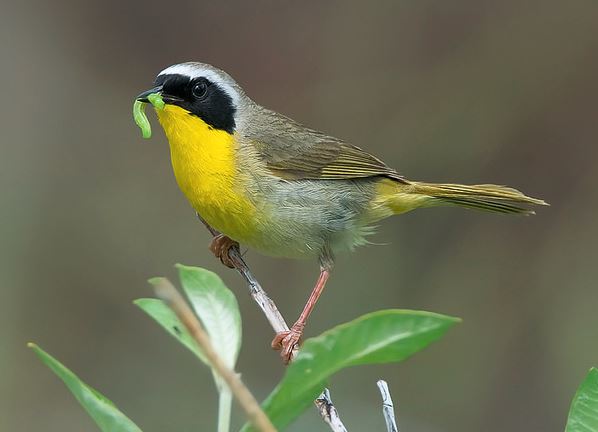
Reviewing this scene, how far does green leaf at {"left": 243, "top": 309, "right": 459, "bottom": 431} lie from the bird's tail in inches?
135

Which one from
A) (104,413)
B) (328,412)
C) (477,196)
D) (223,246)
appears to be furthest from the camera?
(477,196)

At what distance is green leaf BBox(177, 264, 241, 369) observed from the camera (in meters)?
1.17

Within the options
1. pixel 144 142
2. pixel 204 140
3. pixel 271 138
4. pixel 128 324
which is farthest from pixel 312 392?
pixel 144 142

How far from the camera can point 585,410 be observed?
45.4 inches

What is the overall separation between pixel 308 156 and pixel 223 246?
567mm

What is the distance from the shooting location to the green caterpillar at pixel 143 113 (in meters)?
2.54

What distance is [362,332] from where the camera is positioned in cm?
98

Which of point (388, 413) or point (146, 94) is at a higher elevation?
point (146, 94)

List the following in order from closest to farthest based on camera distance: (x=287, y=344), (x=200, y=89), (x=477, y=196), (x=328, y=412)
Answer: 1. (x=328, y=412)
2. (x=287, y=344)
3. (x=200, y=89)
4. (x=477, y=196)

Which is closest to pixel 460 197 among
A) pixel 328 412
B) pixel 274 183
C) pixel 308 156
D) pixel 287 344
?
pixel 308 156

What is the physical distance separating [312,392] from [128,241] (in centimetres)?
585

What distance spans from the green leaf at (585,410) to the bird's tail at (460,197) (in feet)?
10.7

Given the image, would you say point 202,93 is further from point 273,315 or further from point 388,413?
point 388,413

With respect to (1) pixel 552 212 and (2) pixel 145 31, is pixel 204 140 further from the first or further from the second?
(2) pixel 145 31
